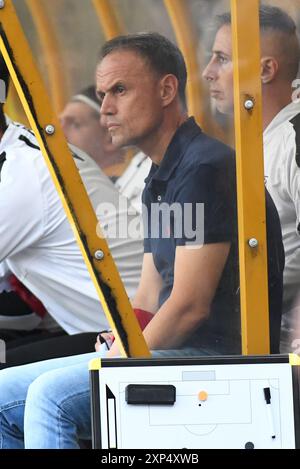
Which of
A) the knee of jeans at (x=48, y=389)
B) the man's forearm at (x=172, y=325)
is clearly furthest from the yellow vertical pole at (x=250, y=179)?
the knee of jeans at (x=48, y=389)

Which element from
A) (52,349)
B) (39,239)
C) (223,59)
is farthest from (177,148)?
(52,349)

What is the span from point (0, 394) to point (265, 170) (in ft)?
3.32

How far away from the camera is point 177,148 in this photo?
271 cm

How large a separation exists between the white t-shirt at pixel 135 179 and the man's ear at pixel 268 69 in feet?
1.24

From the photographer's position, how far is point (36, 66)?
2756 millimetres

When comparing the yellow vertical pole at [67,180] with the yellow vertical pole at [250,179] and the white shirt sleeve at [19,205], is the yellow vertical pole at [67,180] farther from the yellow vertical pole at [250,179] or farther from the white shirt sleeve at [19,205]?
the white shirt sleeve at [19,205]

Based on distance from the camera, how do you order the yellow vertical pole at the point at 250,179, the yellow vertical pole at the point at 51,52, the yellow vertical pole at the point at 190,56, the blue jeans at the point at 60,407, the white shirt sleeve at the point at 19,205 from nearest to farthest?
the yellow vertical pole at the point at 250,179, the yellow vertical pole at the point at 190,56, the blue jeans at the point at 60,407, the yellow vertical pole at the point at 51,52, the white shirt sleeve at the point at 19,205

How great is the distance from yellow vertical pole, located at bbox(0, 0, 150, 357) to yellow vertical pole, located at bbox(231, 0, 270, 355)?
0.93 ft

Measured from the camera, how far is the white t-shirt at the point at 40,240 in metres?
3.32

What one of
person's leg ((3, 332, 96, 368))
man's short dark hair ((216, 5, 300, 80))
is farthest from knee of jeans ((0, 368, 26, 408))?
man's short dark hair ((216, 5, 300, 80))

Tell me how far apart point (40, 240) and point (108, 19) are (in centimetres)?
85

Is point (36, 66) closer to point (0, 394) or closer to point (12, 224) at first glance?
point (12, 224)

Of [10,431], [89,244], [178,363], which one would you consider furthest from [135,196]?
[10,431]

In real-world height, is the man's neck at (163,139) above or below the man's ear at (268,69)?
below
